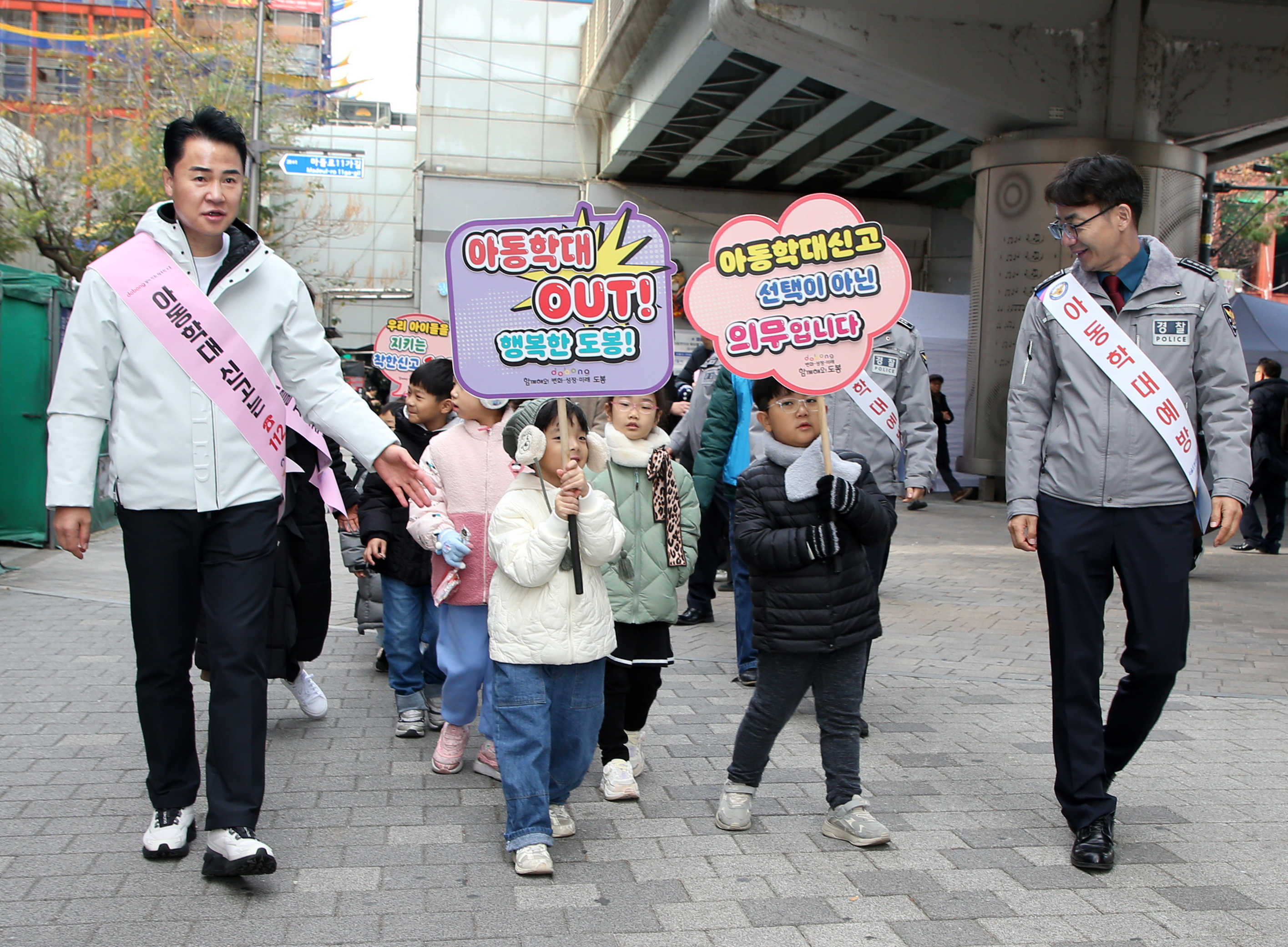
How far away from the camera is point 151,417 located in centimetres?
364

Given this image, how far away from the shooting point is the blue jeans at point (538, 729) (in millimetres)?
3822

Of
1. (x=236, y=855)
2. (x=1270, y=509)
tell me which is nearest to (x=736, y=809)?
(x=236, y=855)

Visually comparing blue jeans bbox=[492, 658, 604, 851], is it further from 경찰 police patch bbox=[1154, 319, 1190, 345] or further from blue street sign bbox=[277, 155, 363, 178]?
blue street sign bbox=[277, 155, 363, 178]

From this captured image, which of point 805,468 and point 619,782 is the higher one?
point 805,468

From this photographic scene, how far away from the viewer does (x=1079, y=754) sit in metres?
4.02

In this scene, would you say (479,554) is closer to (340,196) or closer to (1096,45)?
(1096,45)

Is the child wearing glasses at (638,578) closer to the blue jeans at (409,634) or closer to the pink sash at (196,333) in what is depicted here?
the blue jeans at (409,634)

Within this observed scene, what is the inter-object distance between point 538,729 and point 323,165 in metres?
22.7

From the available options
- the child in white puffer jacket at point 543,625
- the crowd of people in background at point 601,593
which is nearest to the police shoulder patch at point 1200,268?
the crowd of people in background at point 601,593

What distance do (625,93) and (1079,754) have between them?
25019 mm

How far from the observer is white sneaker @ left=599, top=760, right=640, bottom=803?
14.8 ft

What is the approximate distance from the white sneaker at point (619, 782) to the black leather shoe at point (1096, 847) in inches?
59.4

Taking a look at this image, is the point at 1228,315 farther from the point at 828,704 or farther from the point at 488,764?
the point at 488,764

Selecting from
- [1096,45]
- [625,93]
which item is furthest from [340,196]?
[1096,45]
